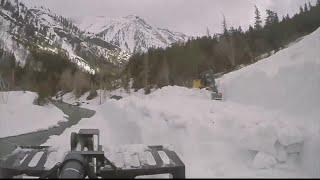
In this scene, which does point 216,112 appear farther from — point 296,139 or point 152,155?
point 152,155

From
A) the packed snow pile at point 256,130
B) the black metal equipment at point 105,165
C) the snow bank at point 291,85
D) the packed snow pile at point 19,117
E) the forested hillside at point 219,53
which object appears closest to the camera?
the black metal equipment at point 105,165

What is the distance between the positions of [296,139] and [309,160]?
799 mm

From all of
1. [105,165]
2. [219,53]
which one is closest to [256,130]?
[105,165]

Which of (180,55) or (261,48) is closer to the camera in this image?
(261,48)

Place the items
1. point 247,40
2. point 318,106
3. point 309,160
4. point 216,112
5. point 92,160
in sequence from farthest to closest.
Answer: point 247,40
point 216,112
point 318,106
point 309,160
point 92,160

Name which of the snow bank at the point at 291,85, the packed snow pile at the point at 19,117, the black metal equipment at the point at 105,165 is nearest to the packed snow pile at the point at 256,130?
the snow bank at the point at 291,85

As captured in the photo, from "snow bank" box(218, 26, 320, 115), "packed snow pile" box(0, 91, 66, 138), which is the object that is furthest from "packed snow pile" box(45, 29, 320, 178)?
"packed snow pile" box(0, 91, 66, 138)

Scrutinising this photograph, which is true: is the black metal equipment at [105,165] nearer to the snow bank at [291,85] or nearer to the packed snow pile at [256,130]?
the packed snow pile at [256,130]

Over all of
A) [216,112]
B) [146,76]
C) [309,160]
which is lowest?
[309,160]

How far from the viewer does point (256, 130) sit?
808cm

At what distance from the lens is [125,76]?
6950 cm

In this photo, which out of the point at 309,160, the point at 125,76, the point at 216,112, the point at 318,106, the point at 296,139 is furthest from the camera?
the point at 125,76

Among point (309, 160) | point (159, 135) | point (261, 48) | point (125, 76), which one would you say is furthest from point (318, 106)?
point (125, 76)

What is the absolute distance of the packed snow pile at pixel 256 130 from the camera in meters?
6.56
